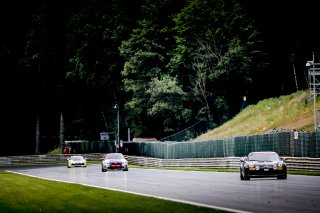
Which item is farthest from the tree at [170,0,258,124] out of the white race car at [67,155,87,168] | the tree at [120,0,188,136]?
the white race car at [67,155,87,168]

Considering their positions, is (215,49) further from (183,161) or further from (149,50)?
(183,161)

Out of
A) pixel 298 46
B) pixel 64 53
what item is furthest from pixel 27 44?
pixel 298 46

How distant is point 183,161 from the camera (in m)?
54.1

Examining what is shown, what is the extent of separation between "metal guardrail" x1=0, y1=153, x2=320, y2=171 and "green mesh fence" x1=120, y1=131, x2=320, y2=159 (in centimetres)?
66

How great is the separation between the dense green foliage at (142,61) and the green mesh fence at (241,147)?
23.8ft

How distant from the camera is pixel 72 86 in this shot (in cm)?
9144

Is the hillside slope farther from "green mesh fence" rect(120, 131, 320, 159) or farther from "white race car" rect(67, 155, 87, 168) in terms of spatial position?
"white race car" rect(67, 155, 87, 168)

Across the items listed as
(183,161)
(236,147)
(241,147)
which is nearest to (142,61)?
(183,161)

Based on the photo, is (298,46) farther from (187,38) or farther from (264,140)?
(264,140)

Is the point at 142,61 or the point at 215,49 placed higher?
the point at 215,49

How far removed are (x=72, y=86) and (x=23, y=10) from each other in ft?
46.9

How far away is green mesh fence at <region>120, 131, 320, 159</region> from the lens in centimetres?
3662

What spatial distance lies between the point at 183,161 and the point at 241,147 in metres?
9.91

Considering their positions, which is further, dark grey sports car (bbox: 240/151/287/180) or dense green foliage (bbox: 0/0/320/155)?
dense green foliage (bbox: 0/0/320/155)
